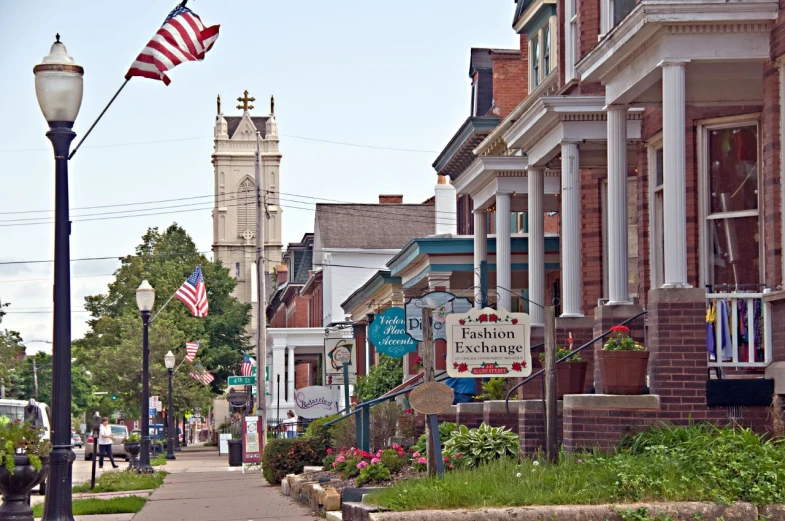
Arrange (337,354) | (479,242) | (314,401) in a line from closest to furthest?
(479,242)
(314,401)
(337,354)

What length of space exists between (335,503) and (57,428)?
5825mm

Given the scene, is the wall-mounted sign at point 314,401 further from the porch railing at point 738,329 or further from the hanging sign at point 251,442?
the porch railing at point 738,329

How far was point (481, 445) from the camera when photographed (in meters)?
15.0

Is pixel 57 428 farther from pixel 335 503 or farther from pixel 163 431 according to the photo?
pixel 163 431

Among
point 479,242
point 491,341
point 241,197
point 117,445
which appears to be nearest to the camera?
point 491,341

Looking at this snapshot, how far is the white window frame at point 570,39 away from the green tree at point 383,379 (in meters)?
Answer: 10.5

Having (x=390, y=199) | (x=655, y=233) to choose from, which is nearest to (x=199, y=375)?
(x=390, y=199)

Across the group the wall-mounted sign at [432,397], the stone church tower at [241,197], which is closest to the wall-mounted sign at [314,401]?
the wall-mounted sign at [432,397]

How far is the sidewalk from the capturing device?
17906mm

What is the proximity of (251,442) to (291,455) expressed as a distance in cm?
1525

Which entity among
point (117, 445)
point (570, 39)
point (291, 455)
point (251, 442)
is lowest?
point (117, 445)

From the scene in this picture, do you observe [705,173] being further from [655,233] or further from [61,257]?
[61,257]

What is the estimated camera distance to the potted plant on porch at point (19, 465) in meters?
12.5

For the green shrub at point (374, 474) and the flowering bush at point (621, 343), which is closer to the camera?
the flowering bush at point (621, 343)
